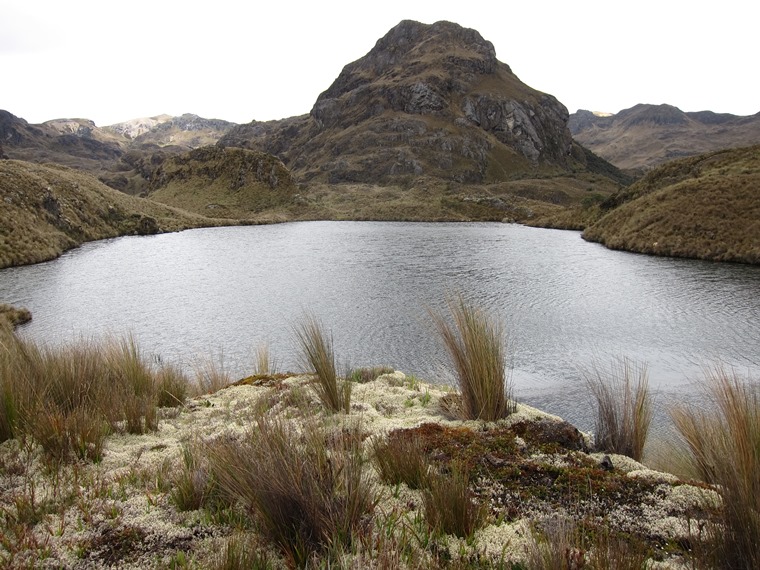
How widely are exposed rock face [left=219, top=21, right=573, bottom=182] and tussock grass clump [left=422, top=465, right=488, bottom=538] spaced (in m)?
138

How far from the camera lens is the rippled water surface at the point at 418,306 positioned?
12.6 m

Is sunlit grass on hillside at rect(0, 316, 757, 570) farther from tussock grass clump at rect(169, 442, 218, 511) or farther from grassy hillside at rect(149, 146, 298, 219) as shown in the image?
grassy hillside at rect(149, 146, 298, 219)

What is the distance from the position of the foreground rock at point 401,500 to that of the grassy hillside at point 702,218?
1227 inches

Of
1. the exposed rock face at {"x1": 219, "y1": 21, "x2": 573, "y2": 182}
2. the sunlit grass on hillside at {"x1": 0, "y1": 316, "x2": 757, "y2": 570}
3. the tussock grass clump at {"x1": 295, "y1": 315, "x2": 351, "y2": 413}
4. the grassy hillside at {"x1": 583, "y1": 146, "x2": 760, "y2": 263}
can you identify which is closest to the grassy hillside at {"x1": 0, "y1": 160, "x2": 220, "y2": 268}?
A: the tussock grass clump at {"x1": 295, "y1": 315, "x2": 351, "y2": 413}

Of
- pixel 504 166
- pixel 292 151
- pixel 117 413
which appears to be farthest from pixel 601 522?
pixel 292 151

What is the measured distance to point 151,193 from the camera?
10931 centimetres

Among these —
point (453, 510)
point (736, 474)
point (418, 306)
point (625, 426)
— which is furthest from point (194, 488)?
point (418, 306)

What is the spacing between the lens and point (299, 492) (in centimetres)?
313

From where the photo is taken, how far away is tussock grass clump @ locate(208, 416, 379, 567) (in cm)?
312

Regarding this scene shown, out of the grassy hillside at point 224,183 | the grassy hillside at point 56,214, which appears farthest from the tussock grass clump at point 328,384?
the grassy hillside at point 224,183

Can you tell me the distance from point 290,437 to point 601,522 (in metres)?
2.44

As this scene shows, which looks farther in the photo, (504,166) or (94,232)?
(504,166)

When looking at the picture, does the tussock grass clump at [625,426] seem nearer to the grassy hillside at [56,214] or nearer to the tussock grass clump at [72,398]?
the tussock grass clump at [72,398]

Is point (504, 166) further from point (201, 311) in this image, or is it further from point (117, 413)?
point (117, 413)
